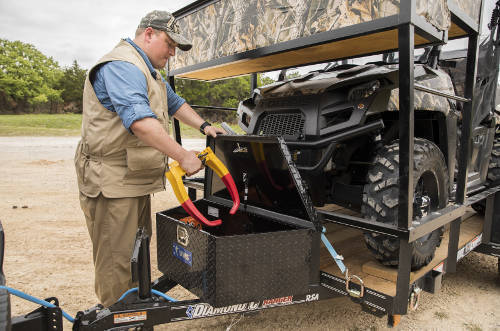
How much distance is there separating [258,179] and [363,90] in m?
1.05

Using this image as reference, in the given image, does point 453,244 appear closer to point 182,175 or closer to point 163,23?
point 182,175

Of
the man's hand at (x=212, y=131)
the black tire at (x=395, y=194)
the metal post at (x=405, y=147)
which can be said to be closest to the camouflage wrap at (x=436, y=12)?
the metal post at (x=405, y=147)

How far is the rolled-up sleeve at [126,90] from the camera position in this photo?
88.9 inches

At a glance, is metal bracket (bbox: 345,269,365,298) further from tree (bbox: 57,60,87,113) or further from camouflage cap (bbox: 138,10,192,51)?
tree (bbox: 57,60,87,113)

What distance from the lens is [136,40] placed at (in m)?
2.78

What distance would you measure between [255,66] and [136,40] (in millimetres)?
1220

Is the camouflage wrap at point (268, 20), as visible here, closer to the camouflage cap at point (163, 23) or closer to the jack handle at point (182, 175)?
the camouflage cap at point (163, 23)

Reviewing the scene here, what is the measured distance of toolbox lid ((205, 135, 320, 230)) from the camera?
2715mm

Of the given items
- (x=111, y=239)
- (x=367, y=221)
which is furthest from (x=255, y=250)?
(x=111, y=239)

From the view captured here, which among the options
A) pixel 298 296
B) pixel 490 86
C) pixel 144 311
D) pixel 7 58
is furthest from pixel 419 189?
pixel 7 58

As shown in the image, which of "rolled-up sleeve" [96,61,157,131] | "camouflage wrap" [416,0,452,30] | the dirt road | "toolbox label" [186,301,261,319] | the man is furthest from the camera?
the dirt road

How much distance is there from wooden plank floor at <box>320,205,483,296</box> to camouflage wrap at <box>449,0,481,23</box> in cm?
179

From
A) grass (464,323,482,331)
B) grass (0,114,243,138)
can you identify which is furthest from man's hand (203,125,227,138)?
grass (0,114,243,138)

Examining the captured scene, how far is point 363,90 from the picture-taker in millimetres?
2834
